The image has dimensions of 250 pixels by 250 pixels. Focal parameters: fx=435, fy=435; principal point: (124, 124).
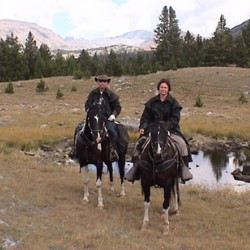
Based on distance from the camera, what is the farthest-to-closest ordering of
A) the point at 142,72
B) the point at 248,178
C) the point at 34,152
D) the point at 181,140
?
the point at 142,72 → the point at 34,152 → the point at 248,178 → the point at 181,140

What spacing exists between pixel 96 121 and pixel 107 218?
7.94 ft

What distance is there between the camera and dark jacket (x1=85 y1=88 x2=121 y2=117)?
12234mm

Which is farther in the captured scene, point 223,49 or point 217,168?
point 223,49

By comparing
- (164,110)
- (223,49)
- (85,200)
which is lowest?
(85,200)

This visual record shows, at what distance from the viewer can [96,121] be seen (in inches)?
433

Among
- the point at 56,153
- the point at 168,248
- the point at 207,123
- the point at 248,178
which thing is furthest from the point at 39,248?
the point at 207,123

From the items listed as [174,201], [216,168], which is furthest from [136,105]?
[174,201]

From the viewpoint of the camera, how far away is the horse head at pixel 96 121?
36.2ft

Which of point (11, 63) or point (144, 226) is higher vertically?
point (11, 63)

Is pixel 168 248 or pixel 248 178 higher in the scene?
pixel 168 248

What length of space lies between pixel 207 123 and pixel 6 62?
47.3m

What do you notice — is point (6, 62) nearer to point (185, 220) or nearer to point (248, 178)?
point (248, 178)

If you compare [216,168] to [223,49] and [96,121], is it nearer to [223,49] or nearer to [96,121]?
[96,121]

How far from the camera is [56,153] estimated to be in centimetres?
2342
